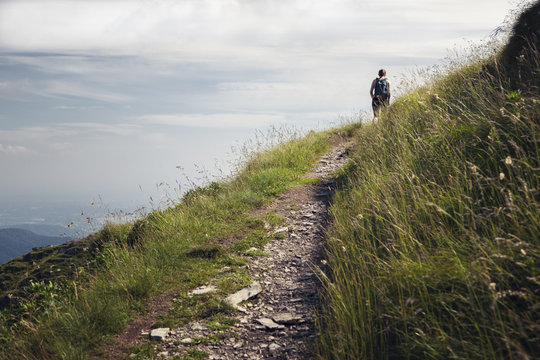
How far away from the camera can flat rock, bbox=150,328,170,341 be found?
4.23 m

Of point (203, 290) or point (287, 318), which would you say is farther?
point (203, 290)

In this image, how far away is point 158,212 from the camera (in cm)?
856

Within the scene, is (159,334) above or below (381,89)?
below

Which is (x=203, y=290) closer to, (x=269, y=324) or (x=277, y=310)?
(x=277, y=310)

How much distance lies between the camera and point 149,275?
557 cm

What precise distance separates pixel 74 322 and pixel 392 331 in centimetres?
390

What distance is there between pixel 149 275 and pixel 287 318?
8.12 ft

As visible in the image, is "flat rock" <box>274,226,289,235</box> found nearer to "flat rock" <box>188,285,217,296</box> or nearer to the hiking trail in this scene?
the hiking trail

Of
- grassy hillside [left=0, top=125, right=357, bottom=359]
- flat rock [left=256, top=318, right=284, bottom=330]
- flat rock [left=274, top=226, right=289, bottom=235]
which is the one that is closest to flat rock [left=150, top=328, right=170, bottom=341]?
grassy hillside [left=0, top=125, right=357, bottom=359]

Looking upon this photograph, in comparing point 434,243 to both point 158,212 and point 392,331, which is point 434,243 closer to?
point 392,331

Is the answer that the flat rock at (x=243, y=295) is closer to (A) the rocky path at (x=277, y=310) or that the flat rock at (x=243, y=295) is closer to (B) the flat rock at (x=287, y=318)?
(A) the rocky path at (x=277, y=310)

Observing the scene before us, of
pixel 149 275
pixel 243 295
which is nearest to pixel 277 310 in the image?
pixel 243 295

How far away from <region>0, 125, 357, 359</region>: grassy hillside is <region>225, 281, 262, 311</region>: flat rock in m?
0.13

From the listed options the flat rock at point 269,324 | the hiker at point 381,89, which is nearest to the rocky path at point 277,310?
the flat rock at point 269,324
